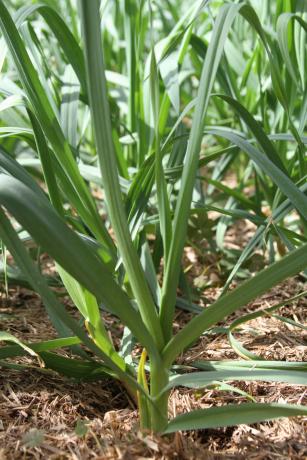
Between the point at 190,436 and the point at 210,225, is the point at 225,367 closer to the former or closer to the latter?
the point at 190,436

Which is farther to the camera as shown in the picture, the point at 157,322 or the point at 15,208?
the point at 157,322

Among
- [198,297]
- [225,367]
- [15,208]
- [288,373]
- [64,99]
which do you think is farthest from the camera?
[198,297]

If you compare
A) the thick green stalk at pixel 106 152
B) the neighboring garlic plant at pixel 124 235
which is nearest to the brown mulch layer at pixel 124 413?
the neighboring garlic plant at pixel 124 235

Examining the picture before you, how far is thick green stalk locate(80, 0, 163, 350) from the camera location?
89 cm

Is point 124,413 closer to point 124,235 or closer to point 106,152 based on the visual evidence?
point 124,235

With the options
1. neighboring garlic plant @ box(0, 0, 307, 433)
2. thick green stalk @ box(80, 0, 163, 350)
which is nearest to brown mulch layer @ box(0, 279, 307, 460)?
neighboring garlic plant @ box(0, 0, 307, 433)

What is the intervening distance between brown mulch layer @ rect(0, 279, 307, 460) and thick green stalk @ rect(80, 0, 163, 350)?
17 cm

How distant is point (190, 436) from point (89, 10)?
69cm

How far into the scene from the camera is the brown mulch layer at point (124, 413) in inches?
39.1

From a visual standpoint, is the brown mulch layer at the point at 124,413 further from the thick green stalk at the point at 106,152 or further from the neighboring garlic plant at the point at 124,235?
the thick green stalk at the point at 106,152

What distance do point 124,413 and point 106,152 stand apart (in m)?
0.49

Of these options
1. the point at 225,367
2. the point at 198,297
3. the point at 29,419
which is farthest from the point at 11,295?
the point at 225,367

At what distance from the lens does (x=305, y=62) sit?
1551 mm

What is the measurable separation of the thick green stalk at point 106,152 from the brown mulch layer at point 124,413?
17cm
